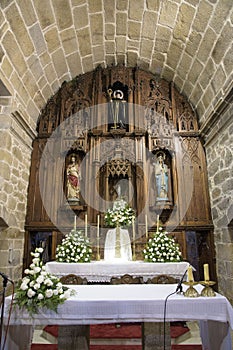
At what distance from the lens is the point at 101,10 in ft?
17.2

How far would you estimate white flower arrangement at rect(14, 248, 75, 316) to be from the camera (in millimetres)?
2348

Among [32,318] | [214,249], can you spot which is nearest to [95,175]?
[214,249]

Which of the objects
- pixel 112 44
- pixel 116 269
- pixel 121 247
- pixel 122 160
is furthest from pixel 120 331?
pixel 112 44

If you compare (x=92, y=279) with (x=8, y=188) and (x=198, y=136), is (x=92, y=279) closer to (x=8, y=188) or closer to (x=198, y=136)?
(x=8, y=188)

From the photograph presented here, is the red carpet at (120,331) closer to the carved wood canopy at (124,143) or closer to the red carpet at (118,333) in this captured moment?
the red carpet at (118,333)

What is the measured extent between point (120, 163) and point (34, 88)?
97.9 inches

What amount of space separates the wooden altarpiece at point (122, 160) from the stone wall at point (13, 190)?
0.95ft

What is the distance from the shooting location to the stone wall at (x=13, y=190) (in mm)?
4742

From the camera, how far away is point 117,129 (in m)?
6.24

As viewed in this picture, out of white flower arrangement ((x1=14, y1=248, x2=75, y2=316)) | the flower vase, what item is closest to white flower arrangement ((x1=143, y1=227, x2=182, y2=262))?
the flower vase

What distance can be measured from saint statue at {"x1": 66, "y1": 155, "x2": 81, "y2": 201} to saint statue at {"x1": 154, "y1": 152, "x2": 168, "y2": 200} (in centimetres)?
174

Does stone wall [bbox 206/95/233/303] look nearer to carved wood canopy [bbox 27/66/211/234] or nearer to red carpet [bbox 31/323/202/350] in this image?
carved wood canopy [bbox 27/66/211/234]

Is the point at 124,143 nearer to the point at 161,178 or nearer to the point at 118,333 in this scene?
the point at 161,178

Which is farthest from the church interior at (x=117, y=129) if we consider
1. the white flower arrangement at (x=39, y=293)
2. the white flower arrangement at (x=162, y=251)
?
the white flower arrangement at (x=39, y=293)
